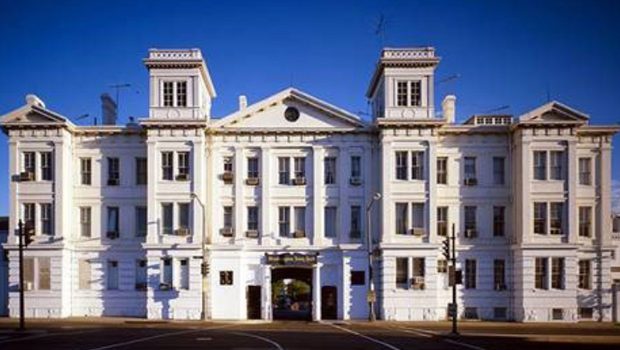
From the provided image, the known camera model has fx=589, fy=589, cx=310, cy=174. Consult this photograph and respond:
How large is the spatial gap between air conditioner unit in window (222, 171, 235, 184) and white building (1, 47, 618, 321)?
0.72 ft

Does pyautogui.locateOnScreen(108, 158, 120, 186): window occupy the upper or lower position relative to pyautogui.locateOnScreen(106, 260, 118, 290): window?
upper

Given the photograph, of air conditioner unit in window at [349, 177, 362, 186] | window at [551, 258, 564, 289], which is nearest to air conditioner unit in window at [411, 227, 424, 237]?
air conditioner unit in window at [349, 177, 362, 186]

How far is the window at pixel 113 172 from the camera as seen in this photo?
39278 mm

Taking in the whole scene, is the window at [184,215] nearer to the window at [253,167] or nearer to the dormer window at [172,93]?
the window at [253,167]

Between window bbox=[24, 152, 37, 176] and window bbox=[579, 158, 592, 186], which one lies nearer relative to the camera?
window bbox=[24, 152, 37, 176]

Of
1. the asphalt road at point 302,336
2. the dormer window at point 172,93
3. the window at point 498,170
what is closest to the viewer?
the asphalt road at point 302,336

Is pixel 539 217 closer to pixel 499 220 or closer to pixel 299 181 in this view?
pixel 499 220

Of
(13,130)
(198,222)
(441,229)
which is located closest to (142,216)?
(198,222)

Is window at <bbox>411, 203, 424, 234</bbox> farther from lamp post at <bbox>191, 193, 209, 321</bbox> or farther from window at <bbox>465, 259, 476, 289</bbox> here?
lamp post at <bbox>191, 193, 209, 321</bbox>

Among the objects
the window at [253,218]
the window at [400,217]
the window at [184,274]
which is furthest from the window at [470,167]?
the window at [184,274]

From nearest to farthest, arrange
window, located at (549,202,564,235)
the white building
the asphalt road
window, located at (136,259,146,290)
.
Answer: the asphalt road → the white building → window, located at (549,202,564,235) → window, located at (136,259,146,290)

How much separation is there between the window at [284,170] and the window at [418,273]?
9.77 meters

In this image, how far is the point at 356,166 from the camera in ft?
128

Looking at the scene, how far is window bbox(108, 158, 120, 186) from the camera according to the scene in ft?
129
